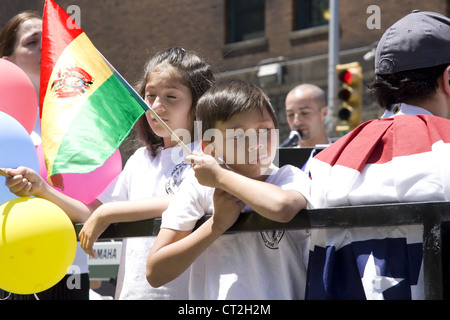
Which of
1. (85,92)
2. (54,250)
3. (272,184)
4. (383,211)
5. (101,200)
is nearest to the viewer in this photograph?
(383,211)

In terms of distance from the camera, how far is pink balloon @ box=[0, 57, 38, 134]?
320 centimetres

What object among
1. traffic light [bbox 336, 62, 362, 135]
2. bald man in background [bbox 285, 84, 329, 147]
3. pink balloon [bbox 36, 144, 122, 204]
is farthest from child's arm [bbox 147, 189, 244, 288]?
traffic light [bbox 336, 62, 362, 135]

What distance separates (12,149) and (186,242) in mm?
884

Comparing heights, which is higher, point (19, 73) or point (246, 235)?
point (19, 73)

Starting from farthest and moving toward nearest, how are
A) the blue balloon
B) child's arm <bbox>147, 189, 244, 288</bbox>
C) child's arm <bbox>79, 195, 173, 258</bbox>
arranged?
the blue balloon, child's arm <bbox>79, 195, 173, 258</bbox>, child's arm <bbox>147, 189, 244, 288</bbox>

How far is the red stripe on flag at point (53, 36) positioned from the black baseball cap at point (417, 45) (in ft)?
3.84

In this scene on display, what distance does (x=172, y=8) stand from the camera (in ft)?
60.8

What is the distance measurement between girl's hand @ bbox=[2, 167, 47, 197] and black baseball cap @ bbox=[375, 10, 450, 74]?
1.32m

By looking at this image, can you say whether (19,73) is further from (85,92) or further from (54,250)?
(54,250)

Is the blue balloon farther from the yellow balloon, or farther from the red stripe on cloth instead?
the red stripe on cloth

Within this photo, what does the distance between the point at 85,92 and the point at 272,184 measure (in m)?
0.84

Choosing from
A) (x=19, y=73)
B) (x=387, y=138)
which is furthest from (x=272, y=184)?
(x=19, y=73)

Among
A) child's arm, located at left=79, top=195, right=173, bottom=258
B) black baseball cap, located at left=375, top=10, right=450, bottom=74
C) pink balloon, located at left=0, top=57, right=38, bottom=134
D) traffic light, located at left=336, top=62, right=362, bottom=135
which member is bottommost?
child's arm, located at left=79, top=195, right=173, bottom=258
